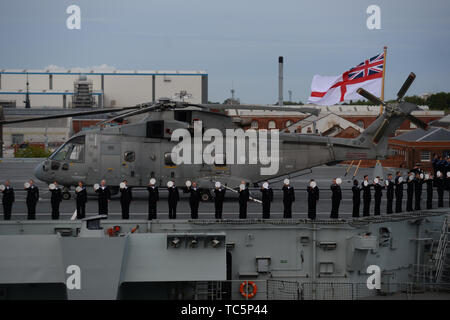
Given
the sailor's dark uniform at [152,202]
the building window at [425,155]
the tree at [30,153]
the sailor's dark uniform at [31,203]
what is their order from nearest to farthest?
the sailor's dark uniform at [31,203] < the sailor's dark uniform at [152,202] < the building window at [425,155] < the tree at [30,153]

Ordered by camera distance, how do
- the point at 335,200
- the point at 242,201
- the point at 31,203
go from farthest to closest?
the point at 335,200 < the point at 242,201 < the point at 31,203

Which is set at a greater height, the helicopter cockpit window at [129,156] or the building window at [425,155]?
the helicopter cockpit window at [129,156]

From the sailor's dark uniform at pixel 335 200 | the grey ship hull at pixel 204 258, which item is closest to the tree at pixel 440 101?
the sailor's dark uniform at pixel 335 200

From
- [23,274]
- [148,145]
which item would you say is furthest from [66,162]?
[23,274]

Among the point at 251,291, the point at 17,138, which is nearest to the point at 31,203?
the point at 251,291

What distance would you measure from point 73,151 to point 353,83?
46.6ft

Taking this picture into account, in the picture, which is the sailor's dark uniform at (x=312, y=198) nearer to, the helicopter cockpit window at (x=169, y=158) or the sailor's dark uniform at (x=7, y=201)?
the helicopter cockpit window at (x=169, y=158)

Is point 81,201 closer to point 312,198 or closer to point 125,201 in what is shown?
point 125,201

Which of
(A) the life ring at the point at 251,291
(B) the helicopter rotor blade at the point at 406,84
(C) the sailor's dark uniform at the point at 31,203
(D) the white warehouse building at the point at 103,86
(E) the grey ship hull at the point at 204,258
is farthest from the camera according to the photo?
(D) the white warehouse building at the point at 103,86

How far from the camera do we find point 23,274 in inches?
523

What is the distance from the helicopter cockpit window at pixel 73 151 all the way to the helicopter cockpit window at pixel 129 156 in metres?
1.82

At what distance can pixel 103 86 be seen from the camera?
3191 inches

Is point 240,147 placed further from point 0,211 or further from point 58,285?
point 58,285

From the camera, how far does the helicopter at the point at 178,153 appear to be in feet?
76.2
